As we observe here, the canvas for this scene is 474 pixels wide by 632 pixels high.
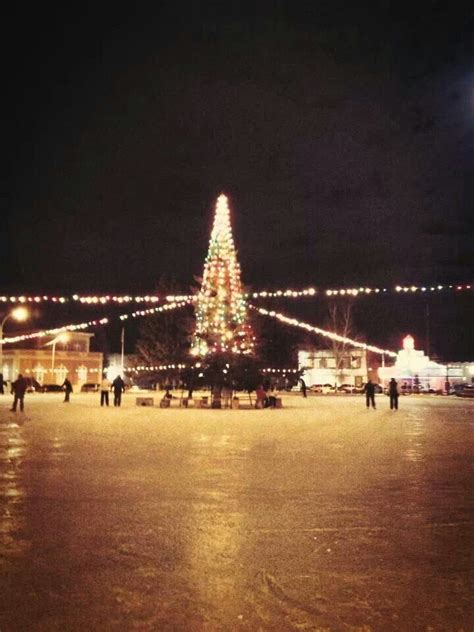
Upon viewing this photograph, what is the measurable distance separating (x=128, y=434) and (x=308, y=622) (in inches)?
585

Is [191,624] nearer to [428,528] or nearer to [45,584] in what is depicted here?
[45,584]

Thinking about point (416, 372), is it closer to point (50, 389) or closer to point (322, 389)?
point (322, 389)

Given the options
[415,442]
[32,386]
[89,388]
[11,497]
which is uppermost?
[32,386]

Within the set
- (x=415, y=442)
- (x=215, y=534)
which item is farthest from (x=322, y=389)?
(x=215, y=534)

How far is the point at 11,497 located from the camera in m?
9.55

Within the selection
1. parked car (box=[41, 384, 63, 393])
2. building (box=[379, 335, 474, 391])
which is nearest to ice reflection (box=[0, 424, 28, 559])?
parked car (box=[41, 384, 63, 393])

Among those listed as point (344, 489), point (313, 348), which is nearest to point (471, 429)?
point (344, 489)

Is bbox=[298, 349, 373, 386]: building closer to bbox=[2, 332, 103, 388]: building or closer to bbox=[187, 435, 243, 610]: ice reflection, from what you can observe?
bbox=[2, 332, 103, 388]: building

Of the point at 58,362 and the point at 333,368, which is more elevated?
the point at 58,362

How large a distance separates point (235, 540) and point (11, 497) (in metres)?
3.76

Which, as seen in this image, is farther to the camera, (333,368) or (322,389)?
(333,368)

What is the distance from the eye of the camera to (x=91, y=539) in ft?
23.6

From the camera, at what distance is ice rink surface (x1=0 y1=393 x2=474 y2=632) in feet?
16.9

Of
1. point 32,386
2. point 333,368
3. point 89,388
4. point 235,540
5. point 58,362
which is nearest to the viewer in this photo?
point 235,540
